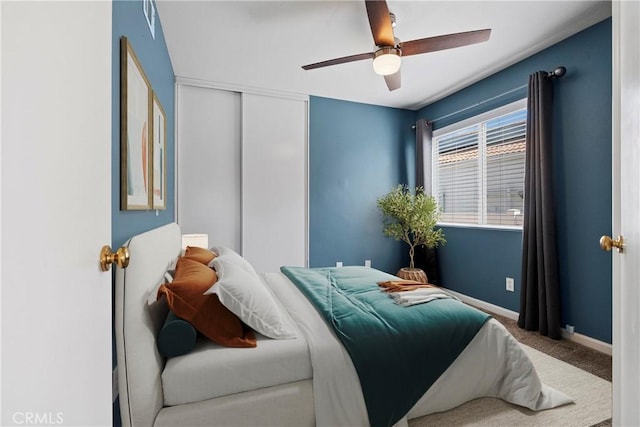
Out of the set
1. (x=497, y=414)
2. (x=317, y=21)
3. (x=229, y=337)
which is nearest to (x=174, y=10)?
(x=317, y=21)

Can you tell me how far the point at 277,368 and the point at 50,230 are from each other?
1102 millimetres

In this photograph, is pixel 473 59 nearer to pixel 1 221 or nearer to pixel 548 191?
pixel 548 191

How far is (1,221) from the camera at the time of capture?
0.36 metres

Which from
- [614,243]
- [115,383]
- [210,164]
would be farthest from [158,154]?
[614,243]

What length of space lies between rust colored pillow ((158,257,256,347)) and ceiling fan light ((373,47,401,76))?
1.92 metres

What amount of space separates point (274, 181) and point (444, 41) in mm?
2475

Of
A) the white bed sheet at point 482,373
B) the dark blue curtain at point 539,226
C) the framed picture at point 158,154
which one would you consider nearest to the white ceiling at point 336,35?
the dark blue curtain at point 539,226

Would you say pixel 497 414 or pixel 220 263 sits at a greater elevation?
pixel 220 263

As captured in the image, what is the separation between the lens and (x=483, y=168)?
368 centimetres

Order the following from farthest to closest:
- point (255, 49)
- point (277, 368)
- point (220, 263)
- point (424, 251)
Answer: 1. point (424, 251)
2. point (255, 49)
3. point (220, 263)
4. point (277, 368)

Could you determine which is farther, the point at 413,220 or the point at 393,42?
the point at 413,220

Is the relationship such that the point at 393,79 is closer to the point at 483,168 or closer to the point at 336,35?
the point at 336,35

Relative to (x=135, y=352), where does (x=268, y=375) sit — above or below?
below

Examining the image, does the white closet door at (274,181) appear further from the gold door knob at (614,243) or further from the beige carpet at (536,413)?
the gold door knob at (614,243)
